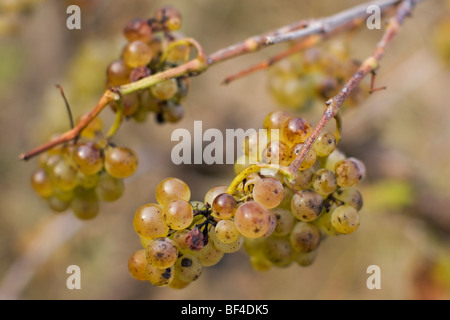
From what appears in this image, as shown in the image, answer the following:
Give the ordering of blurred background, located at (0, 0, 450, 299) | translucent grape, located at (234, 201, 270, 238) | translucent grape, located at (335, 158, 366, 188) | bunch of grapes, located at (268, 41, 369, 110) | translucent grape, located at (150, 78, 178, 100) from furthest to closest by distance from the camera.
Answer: blurred background, located at (0, 0, 450, 299), bunch of grapes, located at (268, 41, 369, 110), translucent grape, located at (150, 78, 178, 100), translucent grape, located at (335, 158, 366, 188), translucent grape, located at (234, 201, 270, 238)

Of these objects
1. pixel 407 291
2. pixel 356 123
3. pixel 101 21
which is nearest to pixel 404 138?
pixel 356 123

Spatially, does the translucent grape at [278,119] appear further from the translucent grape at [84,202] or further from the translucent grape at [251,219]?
the translucent grape at [84,202]

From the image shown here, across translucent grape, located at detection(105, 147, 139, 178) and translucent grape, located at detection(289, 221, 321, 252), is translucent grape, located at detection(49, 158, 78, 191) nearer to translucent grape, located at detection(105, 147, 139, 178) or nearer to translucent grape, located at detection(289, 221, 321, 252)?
translucent grape, located at detection(105, 147, 139, 178)

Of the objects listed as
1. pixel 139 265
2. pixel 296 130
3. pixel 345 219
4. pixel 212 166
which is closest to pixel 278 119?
pixel 296 130

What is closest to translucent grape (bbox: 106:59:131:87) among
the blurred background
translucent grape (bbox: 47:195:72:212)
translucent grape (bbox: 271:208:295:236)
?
translucent grape (bbox: 47:195:72:212)

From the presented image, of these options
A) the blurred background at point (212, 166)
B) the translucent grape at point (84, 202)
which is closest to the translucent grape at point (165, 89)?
the translucent grape at point (84, 202)
